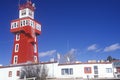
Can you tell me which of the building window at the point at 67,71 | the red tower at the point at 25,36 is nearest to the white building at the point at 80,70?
the building window at the point at 67,71

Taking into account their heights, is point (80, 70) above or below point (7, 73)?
above

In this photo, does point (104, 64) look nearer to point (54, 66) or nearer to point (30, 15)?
point (54, 66)

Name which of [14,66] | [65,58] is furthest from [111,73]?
[14,66]

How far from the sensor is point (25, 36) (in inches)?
2741

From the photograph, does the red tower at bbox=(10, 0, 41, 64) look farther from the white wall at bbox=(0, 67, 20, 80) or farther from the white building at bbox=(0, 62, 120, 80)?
the white building at bbox=(0, 62, 120, 80)

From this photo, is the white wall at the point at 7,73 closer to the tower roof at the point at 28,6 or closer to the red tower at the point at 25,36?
the red tower at the point at 25,36

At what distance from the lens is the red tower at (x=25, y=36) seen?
68.3m

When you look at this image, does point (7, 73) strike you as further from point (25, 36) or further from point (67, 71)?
point (67, 71)

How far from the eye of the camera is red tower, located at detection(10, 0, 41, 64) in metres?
68.3

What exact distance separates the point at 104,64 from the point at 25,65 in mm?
18720

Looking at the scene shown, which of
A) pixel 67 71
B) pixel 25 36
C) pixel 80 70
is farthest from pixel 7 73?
pixel 80 70

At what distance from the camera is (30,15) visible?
7406 centimetres

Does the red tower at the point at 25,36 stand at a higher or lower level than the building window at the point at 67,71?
higher

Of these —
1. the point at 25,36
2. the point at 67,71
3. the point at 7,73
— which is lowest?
the point at 7,73
